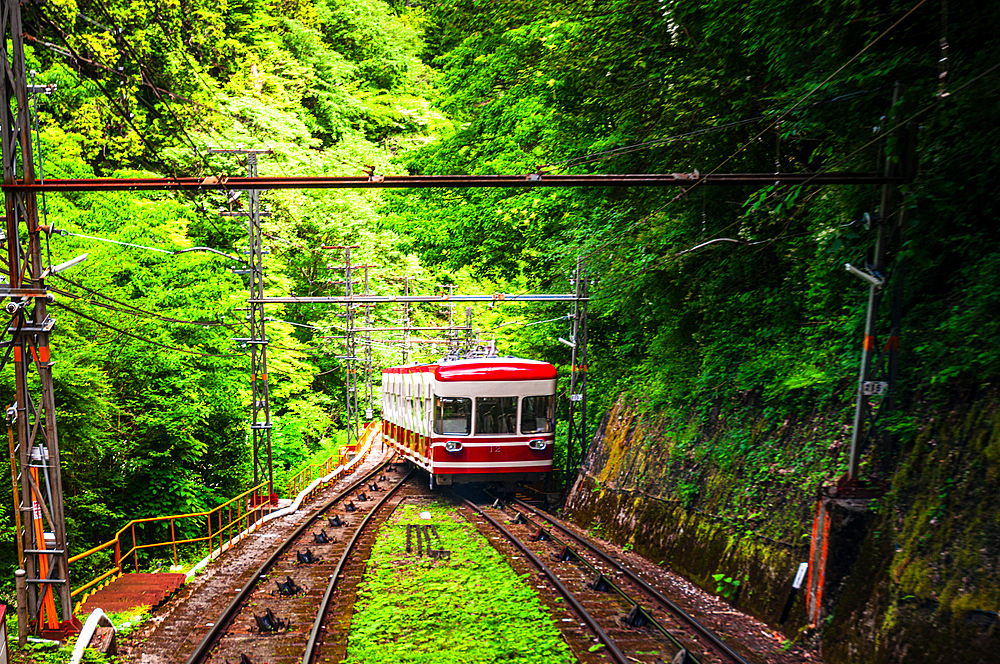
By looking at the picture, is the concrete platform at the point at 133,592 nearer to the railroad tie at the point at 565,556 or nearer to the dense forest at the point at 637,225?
the dense forest at the point at 637,225

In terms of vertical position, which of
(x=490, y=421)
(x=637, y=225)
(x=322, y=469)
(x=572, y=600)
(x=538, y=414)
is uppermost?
(x=637, y=225)

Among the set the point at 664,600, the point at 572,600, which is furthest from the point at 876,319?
the point at 572,600

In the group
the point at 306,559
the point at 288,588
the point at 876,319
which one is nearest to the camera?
the point at 876,319

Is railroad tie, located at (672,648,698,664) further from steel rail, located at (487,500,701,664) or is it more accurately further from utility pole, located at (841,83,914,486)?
utility pole, located at (841,83,914,486)

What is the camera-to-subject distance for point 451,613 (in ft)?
30.8

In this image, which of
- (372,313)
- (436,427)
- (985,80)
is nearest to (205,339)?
(436,427)

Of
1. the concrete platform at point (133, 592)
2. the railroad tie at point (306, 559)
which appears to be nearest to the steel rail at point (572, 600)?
the railroad tie at point (306, 559)

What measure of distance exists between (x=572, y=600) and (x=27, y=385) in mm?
7094

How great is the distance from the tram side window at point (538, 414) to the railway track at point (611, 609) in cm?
276

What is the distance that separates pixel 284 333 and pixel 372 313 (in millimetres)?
11473

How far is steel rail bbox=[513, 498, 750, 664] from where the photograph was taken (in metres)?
7.47

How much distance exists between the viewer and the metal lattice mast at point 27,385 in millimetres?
8047

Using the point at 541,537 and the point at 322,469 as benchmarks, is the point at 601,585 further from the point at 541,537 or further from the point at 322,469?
the point at 322,469

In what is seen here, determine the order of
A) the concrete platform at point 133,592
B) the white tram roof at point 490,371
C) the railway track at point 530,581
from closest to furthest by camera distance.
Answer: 1. the railway track at point 530,581
2. the concrete platform at point 133,592
3. the white tram roof at point 490,371
